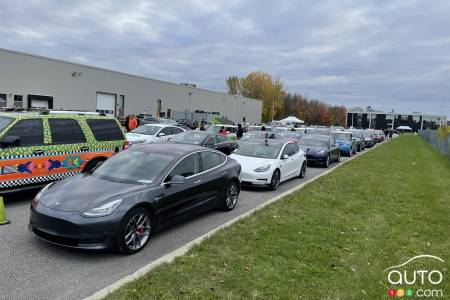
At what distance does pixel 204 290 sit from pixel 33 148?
5443 millimetres

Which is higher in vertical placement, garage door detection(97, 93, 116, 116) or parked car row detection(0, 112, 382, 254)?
garage door detection(97, 93, 116, 116)

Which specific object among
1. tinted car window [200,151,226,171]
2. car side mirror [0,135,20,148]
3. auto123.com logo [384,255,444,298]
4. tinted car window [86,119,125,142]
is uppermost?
tinted car window [86,119,125,142]

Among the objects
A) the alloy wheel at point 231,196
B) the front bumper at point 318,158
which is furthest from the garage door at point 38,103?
the alloy wheel at point 231,196

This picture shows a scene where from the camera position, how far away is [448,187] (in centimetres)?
1265

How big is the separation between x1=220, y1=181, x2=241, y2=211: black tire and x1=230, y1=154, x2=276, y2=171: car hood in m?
2.58

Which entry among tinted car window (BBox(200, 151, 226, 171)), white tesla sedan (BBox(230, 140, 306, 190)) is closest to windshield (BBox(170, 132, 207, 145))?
white tesla sedan (BBox(230, 140, 306, 190))

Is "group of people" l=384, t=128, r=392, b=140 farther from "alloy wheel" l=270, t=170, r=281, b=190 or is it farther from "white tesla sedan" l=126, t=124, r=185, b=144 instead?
"alloy wheel" l=270, t=170, r=281, b=190

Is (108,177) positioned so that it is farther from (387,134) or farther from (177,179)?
(387,134)

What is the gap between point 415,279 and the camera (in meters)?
5.01

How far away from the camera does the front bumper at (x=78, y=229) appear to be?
5.16 metres

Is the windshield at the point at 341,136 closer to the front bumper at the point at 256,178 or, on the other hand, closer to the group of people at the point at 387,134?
the front bumper at the point at 256,178

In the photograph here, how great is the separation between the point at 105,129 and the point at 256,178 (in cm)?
419

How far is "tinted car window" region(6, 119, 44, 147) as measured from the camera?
7.98m

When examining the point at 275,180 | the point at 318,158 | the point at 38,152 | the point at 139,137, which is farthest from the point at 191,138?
the point at 38,152
